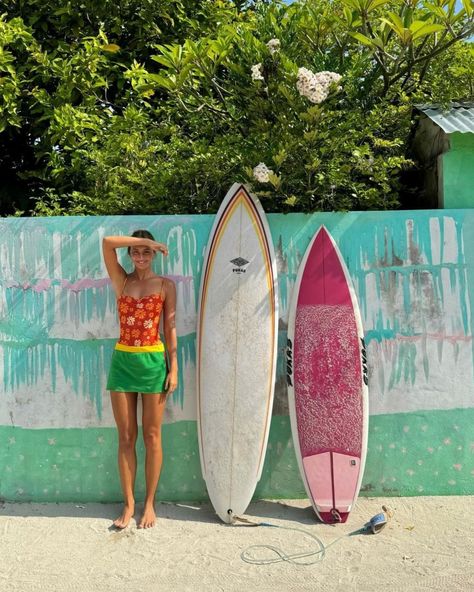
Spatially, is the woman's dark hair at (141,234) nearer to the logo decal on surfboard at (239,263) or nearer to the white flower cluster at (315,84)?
the logo decal on surfboard at (239,263)

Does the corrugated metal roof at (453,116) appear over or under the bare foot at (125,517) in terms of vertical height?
over

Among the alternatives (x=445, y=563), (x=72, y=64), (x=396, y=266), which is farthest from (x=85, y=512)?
(x=72, y=64)

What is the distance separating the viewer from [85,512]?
9.86ft

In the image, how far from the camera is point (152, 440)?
9.62 ft

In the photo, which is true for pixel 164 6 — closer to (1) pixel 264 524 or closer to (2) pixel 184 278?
(2) pixel 184 278

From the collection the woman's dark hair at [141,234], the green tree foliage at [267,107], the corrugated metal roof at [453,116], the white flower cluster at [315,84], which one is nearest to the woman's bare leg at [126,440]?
the woman's dark hair at [141,234]

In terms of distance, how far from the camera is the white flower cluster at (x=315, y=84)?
2.94 m

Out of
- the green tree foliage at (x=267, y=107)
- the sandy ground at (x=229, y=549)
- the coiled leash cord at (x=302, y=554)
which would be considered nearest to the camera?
the sandy ground at (x=229, y=549)

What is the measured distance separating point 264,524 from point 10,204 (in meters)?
4.21

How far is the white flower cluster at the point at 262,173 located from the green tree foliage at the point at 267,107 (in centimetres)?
1

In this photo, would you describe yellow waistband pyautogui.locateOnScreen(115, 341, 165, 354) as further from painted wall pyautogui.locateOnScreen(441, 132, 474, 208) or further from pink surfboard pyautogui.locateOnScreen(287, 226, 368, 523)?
painted wall pyautogui.locateOnScreen(441, 132, 474, 208)

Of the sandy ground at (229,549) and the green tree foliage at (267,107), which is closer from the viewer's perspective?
the sandy ground at (229,549)

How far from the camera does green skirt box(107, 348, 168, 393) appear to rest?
9.37ft

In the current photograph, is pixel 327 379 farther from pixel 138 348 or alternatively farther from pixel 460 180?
pixel 460 180
